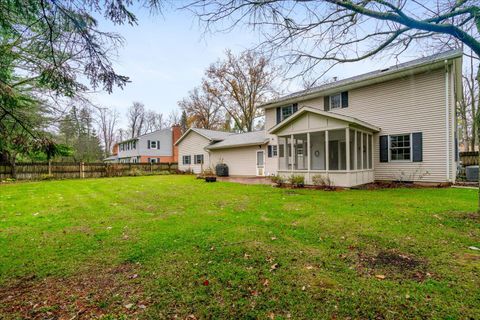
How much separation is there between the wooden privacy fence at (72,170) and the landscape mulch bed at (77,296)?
1951cm

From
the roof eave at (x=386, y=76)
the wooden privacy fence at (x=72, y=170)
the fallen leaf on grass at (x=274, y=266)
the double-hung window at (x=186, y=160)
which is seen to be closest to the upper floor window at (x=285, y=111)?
the roof eave at (x=386, y=76)

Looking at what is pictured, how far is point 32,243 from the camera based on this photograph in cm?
430

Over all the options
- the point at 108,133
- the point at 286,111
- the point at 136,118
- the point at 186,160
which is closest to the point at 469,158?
the point at 286,111

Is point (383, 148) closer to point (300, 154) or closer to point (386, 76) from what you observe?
point (386, 76)

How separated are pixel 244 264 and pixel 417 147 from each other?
11.3 meters

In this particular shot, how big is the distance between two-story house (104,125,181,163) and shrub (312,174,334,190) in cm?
2601

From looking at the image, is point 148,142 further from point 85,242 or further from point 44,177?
point 85,242

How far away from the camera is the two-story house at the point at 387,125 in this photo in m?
10.4

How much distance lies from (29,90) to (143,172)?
13.1 m

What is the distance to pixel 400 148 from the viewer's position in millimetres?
11555

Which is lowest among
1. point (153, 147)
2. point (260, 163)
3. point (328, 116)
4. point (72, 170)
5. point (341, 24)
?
point (72, 170)

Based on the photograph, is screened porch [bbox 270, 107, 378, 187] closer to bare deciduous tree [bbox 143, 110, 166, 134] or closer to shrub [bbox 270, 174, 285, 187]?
shrub [bbox 270, 174, 285, 187]

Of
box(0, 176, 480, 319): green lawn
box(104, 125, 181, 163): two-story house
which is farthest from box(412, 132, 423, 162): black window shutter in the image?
box(104, 125, 181, 163): two-story house

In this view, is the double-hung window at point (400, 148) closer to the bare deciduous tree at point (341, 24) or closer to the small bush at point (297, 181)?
the small bush at point (297, 181)
